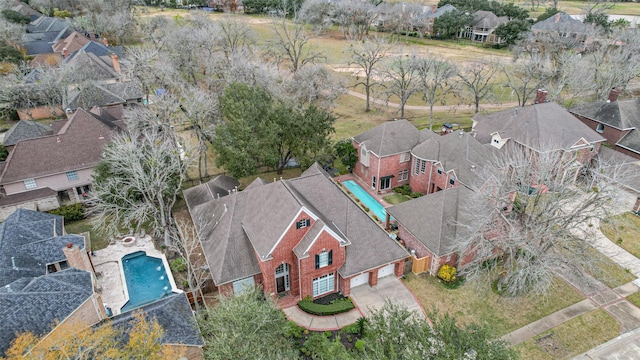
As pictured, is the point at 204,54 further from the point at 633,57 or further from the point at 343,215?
the point at 633,57

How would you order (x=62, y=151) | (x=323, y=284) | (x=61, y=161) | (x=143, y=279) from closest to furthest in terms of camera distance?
(x=323, y=284) → (x=143, y=279) → (x=61, y=161) → (x=62, y=151)

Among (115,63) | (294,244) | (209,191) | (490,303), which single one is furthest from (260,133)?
(115,63)

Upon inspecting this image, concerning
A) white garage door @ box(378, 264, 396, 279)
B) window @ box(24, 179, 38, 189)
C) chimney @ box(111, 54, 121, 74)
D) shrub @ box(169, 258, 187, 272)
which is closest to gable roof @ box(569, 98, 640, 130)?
white garage door @ box(378, 264, 396, 279)

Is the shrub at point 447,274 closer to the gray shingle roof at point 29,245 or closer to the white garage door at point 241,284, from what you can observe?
the white garage door at point 241,284

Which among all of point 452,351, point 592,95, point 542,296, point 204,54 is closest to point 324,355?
point 452,351

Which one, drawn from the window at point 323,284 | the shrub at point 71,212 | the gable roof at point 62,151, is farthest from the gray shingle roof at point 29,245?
the window at point 323,284

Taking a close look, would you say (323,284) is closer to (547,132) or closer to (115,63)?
(547,132)

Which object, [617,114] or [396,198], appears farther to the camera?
[617,114]
